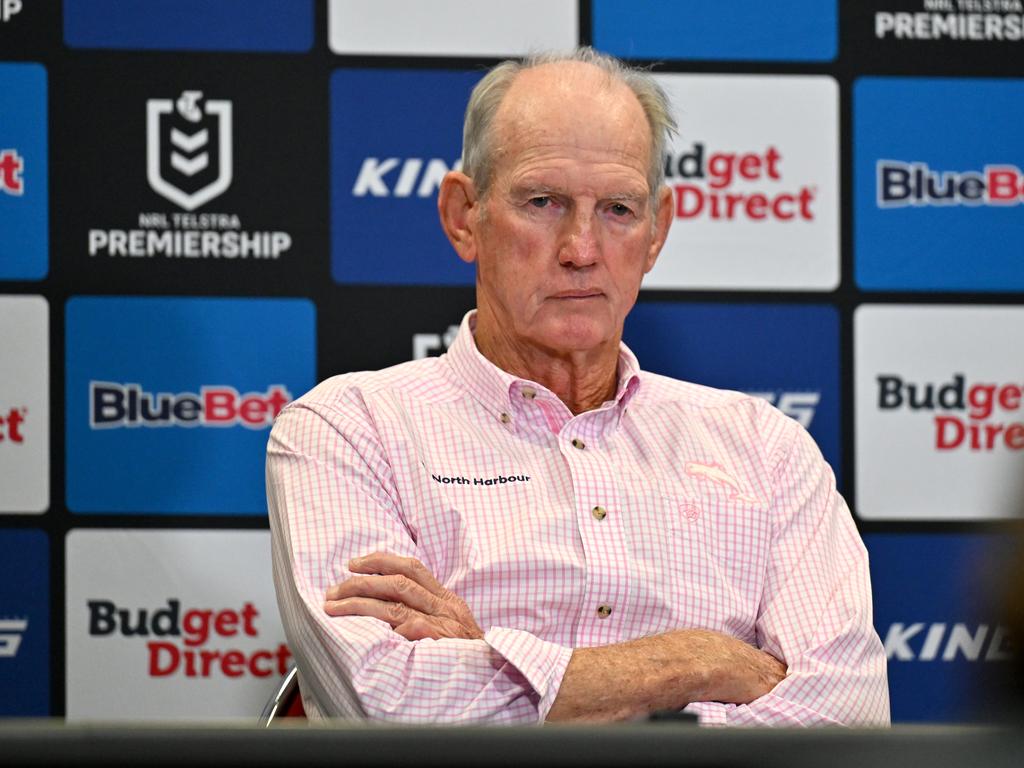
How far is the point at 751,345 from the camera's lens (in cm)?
312

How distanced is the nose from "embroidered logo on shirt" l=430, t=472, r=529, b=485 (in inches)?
16.1

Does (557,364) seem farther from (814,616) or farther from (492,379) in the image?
(814,616)

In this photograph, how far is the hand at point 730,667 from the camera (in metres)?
2.03

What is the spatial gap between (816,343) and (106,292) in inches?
66.1

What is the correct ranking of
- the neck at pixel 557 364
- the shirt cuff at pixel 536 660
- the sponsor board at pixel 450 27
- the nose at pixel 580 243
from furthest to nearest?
the sponsor board at pixel 450 27 < the neck at pixel 557 364 < the nose at pixel 580 243 < the shirt cuff at pixel 536 660

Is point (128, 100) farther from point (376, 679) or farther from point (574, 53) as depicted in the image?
point (376, 679)

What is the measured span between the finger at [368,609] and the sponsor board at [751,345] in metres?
1.27

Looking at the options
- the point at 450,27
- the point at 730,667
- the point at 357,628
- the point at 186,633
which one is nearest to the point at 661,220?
the point at 450,27

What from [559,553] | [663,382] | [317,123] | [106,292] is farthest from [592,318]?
[106,292]

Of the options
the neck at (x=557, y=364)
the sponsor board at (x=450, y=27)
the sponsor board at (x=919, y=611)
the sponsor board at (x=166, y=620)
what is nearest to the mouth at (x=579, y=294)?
the neck at (x=557, y=364)

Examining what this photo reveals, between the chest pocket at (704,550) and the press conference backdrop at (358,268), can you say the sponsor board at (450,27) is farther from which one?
the chest pocket at (704,550)

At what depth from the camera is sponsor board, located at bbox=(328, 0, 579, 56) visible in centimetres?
305

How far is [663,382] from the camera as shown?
8.51 ft

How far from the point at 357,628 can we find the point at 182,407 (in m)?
1.18
